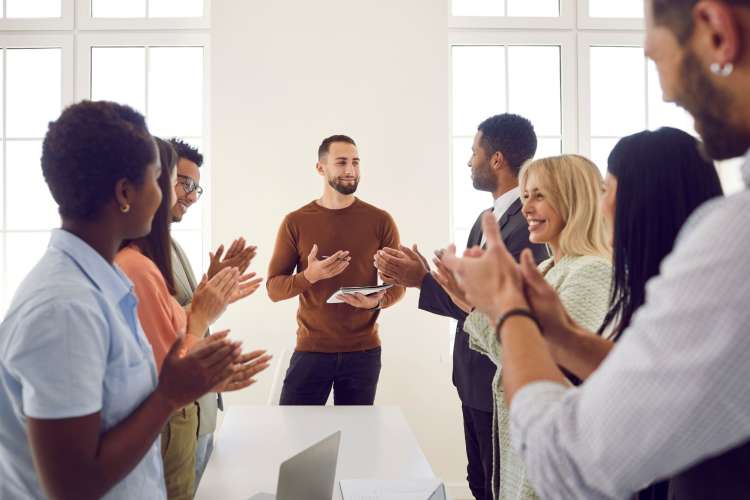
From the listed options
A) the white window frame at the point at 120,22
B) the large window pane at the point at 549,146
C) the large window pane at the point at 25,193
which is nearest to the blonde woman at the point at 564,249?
the large window pane at the point at 549,146

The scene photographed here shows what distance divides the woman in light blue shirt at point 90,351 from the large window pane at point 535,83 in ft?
11.2

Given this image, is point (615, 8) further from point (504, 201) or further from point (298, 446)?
point (298, 446)

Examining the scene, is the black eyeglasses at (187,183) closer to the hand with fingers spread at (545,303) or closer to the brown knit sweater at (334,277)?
the brown knit sweater at (334,277)

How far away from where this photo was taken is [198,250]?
13.5 feet

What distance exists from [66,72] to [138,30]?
523 millimetres

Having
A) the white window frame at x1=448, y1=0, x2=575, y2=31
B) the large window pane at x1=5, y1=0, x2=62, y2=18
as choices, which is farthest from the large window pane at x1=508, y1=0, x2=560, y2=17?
the large window pane at x1=5, y1=0, x2=62, y2=18

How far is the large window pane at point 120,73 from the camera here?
409 cm

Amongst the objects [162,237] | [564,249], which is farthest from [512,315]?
[162,237]

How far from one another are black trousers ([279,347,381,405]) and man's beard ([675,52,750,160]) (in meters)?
2.58

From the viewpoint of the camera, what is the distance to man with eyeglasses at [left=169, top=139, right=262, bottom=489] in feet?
6.39

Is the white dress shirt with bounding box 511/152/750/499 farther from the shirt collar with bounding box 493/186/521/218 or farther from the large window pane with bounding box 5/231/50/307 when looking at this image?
the large window pane with bounding box 5/231/50/307

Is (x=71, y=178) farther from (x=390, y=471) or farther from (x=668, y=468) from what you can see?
(x=390, y=471)

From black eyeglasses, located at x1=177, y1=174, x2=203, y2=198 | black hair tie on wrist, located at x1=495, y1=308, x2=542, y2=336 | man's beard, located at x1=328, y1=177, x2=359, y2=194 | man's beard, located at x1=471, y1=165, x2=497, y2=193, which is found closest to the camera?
black hair tie on wrist, located at x1=495, y1=308, x2=542, y2=336

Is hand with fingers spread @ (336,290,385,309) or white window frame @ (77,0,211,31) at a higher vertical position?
white window frame @ (77,0,211,31)
